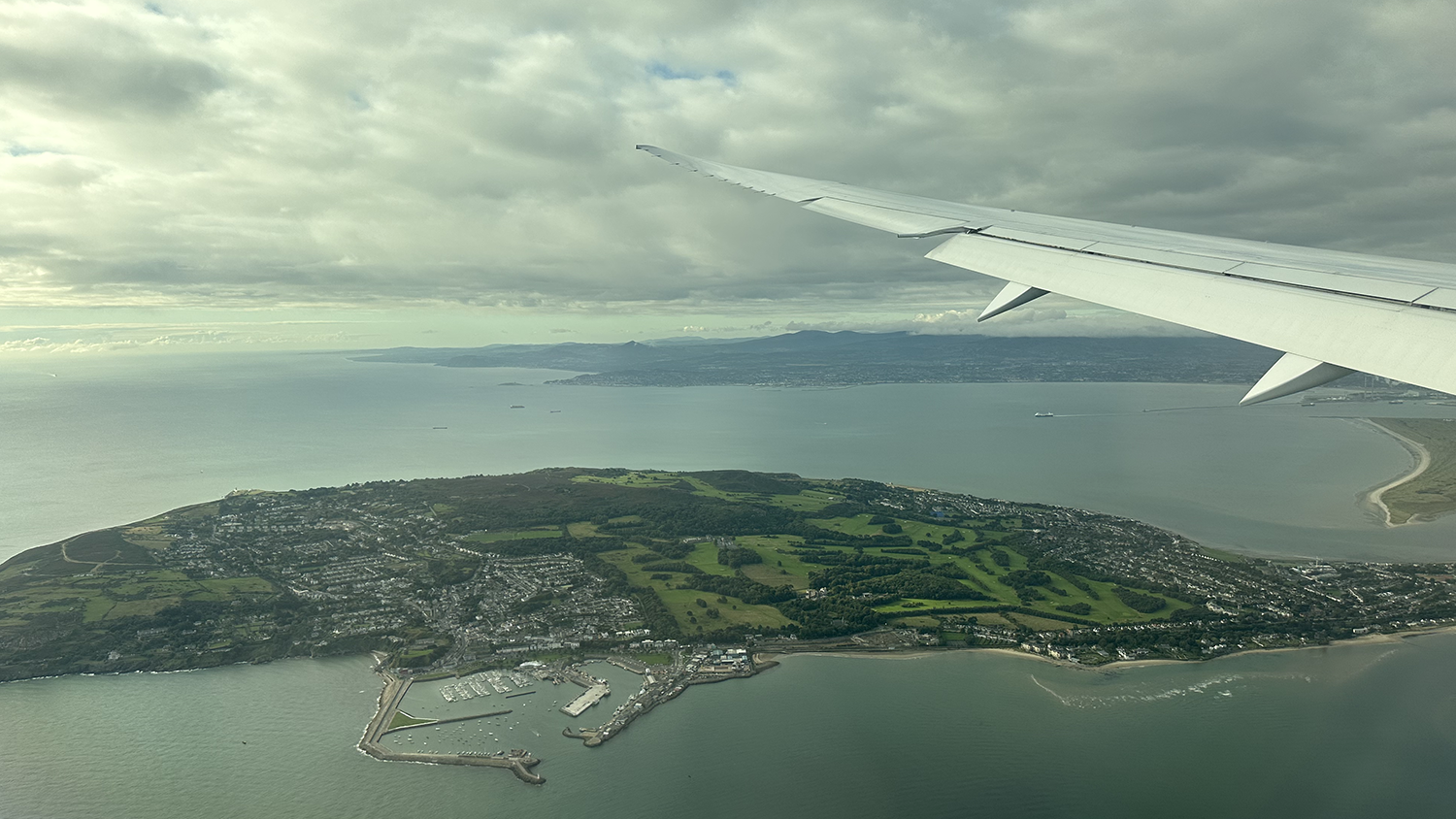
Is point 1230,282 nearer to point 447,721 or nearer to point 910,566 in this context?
point 447,721

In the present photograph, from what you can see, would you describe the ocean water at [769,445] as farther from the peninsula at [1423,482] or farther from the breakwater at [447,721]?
the breakwater at [447,721]

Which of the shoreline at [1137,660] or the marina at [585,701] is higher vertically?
the marina at [585,701]

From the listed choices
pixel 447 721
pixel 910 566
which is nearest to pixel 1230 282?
pixel 447 721

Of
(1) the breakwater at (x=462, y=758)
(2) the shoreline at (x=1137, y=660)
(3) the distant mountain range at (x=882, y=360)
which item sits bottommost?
(2) the shoreline at (x=1137, y=660)

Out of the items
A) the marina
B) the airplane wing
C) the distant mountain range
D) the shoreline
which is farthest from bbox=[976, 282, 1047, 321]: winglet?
the distant mountain range

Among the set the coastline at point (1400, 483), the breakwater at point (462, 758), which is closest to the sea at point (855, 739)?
the breakwater at point (462, 758)

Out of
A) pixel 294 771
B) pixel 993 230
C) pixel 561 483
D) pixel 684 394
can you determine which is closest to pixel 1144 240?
pixel 993 230

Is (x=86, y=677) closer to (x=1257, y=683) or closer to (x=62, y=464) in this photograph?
(x=1257, y=683)
